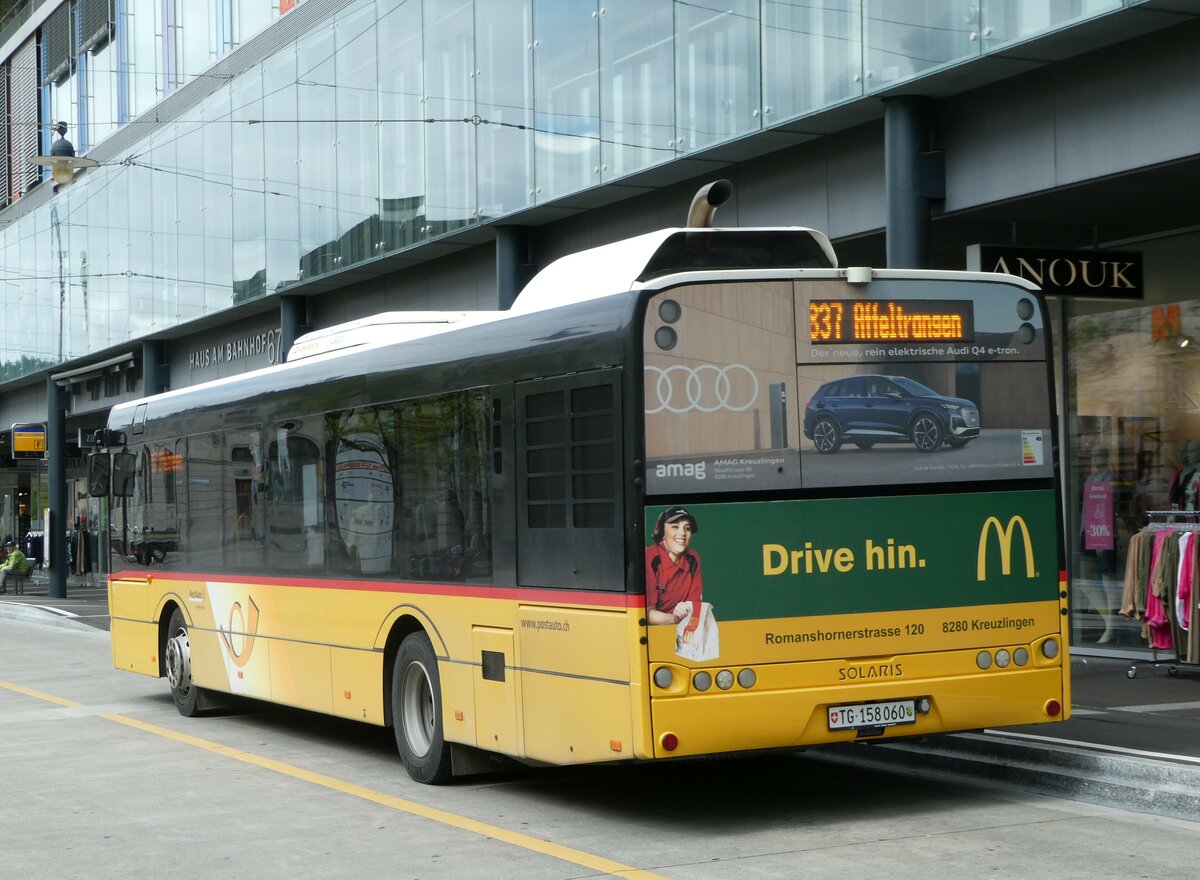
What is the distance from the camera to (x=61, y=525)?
127 ft

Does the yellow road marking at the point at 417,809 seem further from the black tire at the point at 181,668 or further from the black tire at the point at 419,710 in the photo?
the black tire at the point at 181,668

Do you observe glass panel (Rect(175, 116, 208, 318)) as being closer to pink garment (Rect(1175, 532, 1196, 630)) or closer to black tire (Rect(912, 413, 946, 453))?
pink garment (Rect(1175, 532, 1196, 630))

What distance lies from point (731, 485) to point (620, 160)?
9598mm

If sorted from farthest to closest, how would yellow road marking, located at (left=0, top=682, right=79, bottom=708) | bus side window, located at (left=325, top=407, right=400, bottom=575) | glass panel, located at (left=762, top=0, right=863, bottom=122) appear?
1. yellow road marking, located at (left=0, top=682, right=79, bottom=708)
2. glass panel, located at (left=762, top=0, right=863, bottom=122)
3. bus side window, located at (left=325, top=407, right=400, bottom=575)

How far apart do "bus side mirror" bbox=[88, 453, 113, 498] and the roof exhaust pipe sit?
9255 millimetres

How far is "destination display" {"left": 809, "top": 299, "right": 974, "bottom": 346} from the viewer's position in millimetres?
8602

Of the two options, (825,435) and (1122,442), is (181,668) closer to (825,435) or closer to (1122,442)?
(825,435)

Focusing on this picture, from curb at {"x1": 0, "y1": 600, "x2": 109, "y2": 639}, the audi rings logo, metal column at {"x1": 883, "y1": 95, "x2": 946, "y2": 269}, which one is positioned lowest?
curb at {"x1": 0, "y1": 600, "x2": 109, "y2": 639}

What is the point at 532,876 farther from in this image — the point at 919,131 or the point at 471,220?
the point at 471,220

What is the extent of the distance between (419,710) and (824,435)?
365cm

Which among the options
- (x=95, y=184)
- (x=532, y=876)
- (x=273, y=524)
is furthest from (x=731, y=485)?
(x=95, y=184)

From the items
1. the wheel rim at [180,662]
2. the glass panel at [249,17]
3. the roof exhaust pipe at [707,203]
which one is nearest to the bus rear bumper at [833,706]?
the roof exhaust pipe at [707,203]

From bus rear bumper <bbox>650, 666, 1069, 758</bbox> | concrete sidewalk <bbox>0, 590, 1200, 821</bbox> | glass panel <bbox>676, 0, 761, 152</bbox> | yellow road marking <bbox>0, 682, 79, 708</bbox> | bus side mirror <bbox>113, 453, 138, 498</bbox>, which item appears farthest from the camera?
yellow road marking <bbox>0, 682, 79, 708</bbox>

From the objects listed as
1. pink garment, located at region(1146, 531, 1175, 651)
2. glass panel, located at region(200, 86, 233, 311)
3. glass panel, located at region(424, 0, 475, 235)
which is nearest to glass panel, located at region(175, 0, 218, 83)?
glass panel, located at region(200, 86, 233, 311)
